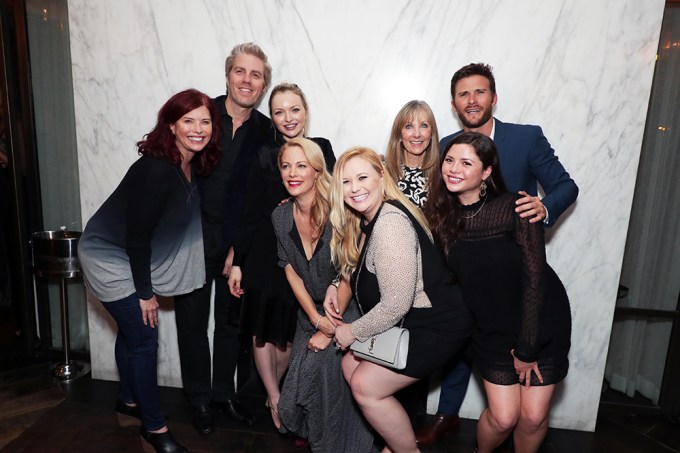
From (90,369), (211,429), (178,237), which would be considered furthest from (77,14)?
(211,429)

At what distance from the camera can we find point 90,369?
11.5 feet

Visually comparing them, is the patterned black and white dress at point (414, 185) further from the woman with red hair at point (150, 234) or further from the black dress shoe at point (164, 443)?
the black dress shoe at point (164, 443)

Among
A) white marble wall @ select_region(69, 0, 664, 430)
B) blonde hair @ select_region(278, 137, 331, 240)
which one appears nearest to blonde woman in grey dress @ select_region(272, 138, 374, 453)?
blonde hair @ select_region(278, 137, 331, 240)

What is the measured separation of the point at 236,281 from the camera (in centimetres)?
268

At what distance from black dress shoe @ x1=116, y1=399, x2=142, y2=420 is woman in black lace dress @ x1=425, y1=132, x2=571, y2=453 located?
2.05m

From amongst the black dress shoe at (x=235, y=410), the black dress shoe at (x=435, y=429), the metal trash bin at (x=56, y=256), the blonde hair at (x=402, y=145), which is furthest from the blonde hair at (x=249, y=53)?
the black dress shoe at (x=435, y=429)

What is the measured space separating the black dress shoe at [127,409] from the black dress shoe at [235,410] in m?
0.44

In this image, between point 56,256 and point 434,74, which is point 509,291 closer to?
point 434,74

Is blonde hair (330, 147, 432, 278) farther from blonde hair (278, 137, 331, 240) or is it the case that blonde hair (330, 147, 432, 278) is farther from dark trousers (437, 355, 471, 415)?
dark trousers (437, 355, 471, 415)

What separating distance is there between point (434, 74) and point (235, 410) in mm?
2390

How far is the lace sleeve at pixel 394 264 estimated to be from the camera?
6.51 ft

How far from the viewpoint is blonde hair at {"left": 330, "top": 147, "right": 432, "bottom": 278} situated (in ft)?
7.00

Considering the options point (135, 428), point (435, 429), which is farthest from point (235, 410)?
point (435, 429)

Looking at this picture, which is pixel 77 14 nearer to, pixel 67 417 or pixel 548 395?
pixel 67 417
